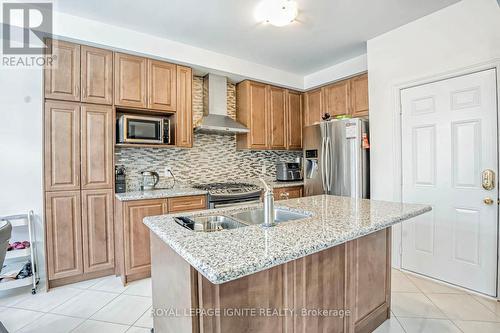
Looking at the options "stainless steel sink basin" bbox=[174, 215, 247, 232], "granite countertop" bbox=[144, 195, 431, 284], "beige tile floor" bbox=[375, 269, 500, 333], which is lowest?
"beige tile floor" bbox=[375, 269, 500, 333]

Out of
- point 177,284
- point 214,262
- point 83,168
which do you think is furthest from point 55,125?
point 214,262

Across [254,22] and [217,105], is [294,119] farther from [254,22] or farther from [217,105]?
[254,22]

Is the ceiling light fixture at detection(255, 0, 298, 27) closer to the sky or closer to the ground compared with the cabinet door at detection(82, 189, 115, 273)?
closer to the sky

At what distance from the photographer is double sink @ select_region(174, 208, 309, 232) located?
1514mm

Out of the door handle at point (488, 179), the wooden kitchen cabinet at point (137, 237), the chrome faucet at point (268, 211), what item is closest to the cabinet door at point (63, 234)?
the wooden kitchen cabinet at point (137, 237)

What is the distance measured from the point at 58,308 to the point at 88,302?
216 millimetres

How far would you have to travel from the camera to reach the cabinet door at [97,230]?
2584 mm

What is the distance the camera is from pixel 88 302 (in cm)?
223

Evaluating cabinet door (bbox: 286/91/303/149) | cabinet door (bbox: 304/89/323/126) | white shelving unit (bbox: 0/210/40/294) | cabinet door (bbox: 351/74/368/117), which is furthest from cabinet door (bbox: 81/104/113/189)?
cabinet door (bbox: 351/74/368/117)

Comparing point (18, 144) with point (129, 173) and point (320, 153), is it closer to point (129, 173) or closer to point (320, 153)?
point (129, 173)

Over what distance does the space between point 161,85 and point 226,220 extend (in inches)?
83.2

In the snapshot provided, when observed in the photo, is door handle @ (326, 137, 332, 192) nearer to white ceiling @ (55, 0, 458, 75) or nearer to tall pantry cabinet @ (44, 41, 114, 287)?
white ceiling @ (55, 0, 458, 75)

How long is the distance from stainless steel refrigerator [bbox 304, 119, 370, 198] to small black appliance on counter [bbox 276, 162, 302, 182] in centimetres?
38

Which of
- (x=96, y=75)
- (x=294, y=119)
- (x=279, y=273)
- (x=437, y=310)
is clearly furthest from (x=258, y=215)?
(x=294, y=119)
